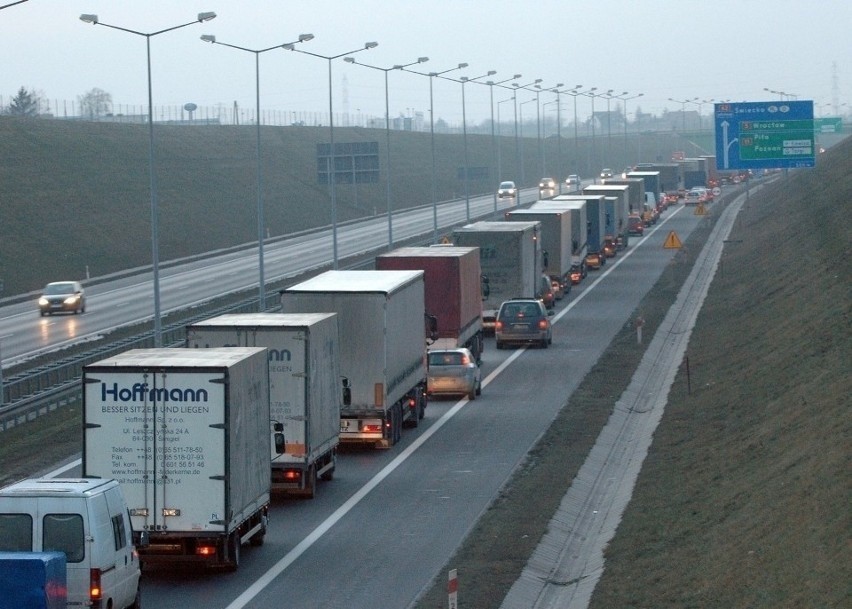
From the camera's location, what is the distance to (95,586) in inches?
628

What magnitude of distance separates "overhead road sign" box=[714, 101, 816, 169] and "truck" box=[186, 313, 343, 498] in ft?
134

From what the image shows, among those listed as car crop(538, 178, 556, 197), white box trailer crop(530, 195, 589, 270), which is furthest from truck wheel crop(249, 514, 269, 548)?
car crop(538, 178, 556, 197)

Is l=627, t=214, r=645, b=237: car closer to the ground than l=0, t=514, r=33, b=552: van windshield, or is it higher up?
higher up

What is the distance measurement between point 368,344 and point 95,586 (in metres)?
14.5

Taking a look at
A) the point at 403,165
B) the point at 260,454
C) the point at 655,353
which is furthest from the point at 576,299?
the point at 403,165

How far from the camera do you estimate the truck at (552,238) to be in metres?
63.2

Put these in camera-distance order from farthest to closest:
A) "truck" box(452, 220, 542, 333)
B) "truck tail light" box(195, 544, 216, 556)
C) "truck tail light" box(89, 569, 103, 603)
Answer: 1. "truck" box(452, 220, 542, 333)
2. "truck tail light" box(195, 544, 216, 556)
3. "truck tail light" box(89, 569, 103, 603)

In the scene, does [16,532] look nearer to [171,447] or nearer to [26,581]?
[26,581]

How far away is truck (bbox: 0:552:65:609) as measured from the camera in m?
13.7

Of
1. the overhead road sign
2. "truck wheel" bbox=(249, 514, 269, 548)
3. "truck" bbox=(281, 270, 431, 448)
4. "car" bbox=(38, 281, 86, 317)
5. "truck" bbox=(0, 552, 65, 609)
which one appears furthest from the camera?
"car" bbox=(38, 281, 86, 317)

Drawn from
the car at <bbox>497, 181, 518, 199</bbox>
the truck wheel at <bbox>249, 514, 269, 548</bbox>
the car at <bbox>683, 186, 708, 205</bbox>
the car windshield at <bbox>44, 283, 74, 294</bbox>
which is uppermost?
the car at <bbox>497, 181, 518, 199</bbox>

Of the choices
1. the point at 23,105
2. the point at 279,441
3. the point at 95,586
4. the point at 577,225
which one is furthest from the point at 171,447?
the point at 23,105

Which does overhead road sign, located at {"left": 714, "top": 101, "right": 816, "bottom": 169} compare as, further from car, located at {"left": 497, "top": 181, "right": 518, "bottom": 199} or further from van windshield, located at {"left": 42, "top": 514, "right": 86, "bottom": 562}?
car, located at {"left": 497, "top": 181, "right": 518, "bottom": 199}

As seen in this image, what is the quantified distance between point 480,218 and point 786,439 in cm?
8697
